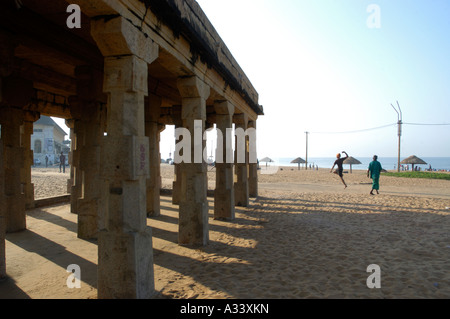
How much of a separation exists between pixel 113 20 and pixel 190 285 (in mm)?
3814

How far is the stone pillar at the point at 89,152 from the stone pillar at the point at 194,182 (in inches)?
83.0

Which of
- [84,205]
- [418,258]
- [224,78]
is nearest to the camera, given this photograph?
[418,258]

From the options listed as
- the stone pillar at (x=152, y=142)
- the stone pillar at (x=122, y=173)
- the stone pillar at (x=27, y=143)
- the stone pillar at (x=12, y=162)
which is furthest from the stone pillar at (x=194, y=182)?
the stone pillar at (x=27, y=143)

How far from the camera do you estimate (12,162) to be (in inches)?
281

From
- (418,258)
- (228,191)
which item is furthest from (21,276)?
(418,258)

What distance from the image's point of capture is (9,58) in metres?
4.71

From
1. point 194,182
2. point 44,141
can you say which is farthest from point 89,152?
point 44,141

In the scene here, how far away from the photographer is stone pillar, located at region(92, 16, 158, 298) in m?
3.67

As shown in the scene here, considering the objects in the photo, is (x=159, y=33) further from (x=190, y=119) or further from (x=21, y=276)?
(x=21, y=276)

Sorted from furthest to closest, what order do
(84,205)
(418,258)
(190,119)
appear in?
(84,205) → (190,119) → (418,258)

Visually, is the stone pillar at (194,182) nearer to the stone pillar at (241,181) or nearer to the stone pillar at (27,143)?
the stone pillar at (241,181)

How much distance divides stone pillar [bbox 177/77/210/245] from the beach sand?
1.18ft

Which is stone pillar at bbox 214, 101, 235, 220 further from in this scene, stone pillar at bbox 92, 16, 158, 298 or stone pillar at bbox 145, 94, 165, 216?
stone pillar at bbox 92, 16, 158, 298

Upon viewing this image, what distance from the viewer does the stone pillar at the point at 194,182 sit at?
630 centimetres
